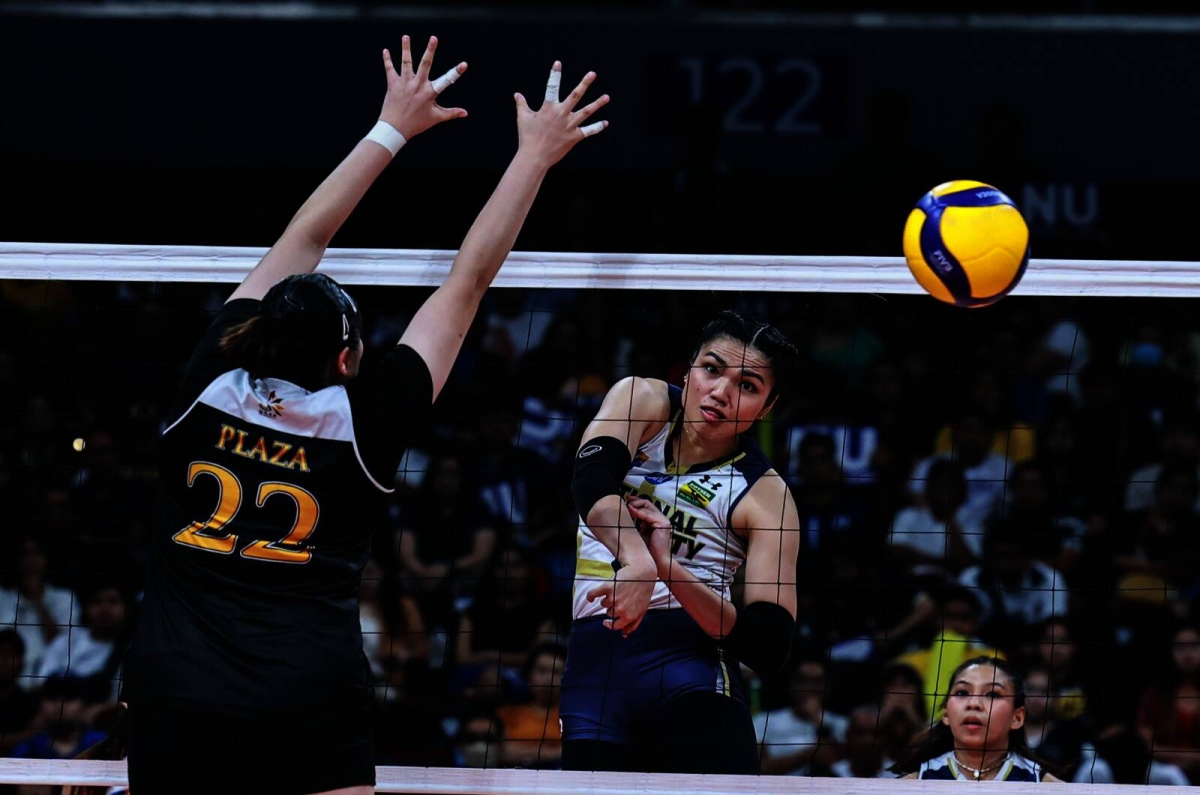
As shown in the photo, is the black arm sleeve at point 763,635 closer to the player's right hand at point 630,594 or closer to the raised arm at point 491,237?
the player's right hand at point 630,594

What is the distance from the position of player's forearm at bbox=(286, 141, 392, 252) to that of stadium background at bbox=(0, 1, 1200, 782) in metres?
5.19

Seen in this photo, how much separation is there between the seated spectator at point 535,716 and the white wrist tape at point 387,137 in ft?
14.1

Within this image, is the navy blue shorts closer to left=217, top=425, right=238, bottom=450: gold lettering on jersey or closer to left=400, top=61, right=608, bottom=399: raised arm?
left=400, top=61, right=608, bottom=399: raised arm

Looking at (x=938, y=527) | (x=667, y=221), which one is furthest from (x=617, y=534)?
(x=667, y=221)

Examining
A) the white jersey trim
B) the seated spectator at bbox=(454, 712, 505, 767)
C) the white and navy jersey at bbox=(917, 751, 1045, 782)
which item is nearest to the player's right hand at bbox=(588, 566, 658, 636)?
the white jersey trim

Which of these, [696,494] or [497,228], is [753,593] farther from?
[497,228]

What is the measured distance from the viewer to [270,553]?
140 inches

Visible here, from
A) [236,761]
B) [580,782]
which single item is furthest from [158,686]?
[580,782]

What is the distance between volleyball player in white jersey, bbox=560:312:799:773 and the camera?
4.57m

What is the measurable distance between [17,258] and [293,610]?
6.59ft

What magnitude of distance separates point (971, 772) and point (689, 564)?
204cm

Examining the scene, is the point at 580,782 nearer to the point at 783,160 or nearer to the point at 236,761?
the point at 236,761

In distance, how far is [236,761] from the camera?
3.50m

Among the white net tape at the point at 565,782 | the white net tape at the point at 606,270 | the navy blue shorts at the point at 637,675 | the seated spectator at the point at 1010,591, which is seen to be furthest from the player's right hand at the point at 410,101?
the seated spectator at the point at 1010,591
